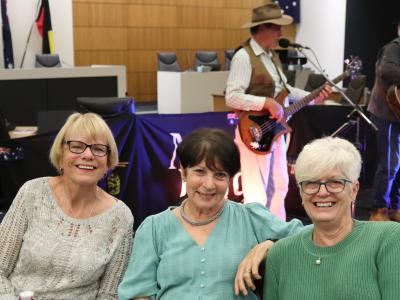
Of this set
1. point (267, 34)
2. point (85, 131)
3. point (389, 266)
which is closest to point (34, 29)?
point (267, 34)

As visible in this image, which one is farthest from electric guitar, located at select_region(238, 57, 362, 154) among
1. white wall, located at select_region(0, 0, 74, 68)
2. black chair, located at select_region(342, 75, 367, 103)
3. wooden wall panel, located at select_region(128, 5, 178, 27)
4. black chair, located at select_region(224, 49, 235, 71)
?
wooden wall panel, located at select_region(128, 5, 178, 27)

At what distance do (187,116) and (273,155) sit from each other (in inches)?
28.1

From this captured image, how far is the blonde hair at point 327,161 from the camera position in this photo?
172 cm

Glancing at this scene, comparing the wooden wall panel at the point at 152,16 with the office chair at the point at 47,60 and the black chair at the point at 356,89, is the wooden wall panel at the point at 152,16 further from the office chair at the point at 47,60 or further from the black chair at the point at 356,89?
the black chair at the point at 356,89

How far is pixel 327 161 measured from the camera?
172 cm

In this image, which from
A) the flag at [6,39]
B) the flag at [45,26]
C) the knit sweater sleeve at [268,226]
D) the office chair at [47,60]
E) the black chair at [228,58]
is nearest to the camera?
the knit sweater sleeve at [268,226]

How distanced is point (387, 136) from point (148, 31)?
33.2 ft

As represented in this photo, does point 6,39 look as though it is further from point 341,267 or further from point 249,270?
point 341,267

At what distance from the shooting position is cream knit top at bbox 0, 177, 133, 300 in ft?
7.07

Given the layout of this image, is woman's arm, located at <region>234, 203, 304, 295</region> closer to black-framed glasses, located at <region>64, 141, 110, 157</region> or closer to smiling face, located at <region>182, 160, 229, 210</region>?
smiling face, located at <region>182, 160, 229, 210</region>

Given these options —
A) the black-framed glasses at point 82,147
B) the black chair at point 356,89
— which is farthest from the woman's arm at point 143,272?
the black chair at point 356,89

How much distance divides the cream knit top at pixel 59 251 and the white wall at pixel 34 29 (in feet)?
34.8

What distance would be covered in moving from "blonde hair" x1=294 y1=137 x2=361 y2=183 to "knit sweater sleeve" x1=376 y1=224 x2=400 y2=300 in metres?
0.21

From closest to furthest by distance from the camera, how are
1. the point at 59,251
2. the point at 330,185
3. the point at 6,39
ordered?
the point at 330,185
the point at 59,251
the point at 6,39
